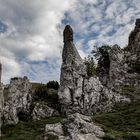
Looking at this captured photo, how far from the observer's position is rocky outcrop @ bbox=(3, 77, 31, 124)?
184ft

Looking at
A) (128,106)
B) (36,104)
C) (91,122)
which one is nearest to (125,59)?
(128,106)

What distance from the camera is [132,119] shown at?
4953cm

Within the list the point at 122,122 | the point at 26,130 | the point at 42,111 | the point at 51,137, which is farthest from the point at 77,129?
the point at 42,111

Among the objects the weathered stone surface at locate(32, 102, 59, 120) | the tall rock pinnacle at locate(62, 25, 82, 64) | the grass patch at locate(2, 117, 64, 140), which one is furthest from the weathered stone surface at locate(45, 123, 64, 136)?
the tall rock pinnacle at locate(62, 25, 82, 64)

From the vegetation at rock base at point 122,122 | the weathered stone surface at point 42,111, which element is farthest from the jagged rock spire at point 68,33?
the vegetation at rock base at point 122,122

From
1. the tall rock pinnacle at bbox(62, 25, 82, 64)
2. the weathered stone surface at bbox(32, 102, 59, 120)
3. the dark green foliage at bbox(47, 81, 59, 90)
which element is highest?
the tall rock pinnacle at bbox(62, 25, 82, 64)

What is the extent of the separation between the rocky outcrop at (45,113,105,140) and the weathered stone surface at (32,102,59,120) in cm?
1202

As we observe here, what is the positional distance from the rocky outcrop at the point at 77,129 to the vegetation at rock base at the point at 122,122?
5.03 feet

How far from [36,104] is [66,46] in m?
15.3

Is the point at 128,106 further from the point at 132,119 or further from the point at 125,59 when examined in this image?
the point at 125,59

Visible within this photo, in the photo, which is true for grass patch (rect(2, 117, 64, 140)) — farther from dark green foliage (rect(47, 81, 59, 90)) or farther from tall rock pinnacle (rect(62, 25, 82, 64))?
dark green foliage (rect(47, 81, 59, 90))

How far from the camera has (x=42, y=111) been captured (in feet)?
194

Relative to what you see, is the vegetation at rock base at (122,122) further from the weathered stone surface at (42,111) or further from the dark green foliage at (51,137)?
the weathered stone surface at (42,111)

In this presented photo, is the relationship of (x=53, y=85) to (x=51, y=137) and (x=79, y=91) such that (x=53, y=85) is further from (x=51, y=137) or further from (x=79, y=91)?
(x=51, y=137)
